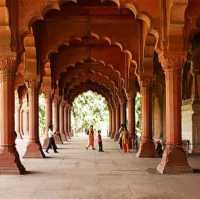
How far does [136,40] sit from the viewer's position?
17500 millimetres

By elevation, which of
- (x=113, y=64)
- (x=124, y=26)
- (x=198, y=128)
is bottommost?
(x=198, y=128)

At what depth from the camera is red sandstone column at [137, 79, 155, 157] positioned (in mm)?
18234

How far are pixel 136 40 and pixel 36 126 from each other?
189 inches

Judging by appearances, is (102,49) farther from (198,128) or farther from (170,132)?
(170,132)

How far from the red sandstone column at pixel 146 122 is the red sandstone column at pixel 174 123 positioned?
513 cm

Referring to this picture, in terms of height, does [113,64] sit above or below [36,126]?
above

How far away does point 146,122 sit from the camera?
59.8 ft

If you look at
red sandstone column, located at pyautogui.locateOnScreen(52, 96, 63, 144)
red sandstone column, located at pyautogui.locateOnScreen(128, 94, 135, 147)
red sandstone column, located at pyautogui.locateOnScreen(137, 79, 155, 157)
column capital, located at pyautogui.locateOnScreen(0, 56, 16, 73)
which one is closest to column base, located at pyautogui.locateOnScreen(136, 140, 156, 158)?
red sandstone column, located at pyautogui.locateOnScreen(137, 79, 155, 157)

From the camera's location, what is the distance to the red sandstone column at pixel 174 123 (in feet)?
41.9

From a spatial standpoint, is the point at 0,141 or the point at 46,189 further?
the point at 0,141

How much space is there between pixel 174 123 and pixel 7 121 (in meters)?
4.31

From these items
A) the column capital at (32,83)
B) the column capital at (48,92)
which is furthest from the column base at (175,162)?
the column capital at (48,92)

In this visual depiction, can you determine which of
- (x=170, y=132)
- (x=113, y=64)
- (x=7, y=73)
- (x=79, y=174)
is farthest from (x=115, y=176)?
(x=113, y=64)

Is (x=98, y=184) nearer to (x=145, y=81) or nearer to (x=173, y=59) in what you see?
(x=173, y=59)
